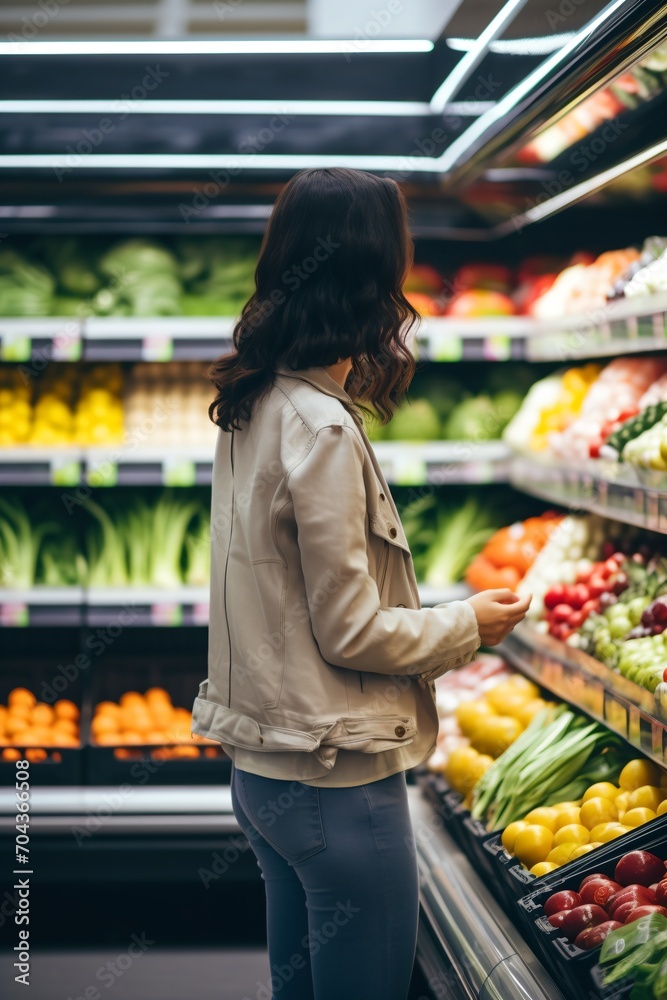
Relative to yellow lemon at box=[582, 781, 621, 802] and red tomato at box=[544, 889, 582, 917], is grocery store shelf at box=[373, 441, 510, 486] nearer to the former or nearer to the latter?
yellow lemon at box=[582, 781, 621, 802]

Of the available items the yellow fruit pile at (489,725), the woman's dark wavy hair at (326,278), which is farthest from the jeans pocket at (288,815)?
the yellow fruit pile at (489,725)

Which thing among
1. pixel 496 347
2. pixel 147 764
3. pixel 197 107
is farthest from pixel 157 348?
pixel 147 764

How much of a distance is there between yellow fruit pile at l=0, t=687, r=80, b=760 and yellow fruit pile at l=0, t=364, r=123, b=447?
975mm

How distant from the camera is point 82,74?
311 cm

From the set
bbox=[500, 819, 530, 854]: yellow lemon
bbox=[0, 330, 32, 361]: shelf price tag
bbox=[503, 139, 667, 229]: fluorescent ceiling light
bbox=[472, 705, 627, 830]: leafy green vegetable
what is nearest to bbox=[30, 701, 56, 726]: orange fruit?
bbox=[0, 330, 32, 361]: shelf price tag

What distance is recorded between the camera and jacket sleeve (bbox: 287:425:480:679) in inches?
54.3

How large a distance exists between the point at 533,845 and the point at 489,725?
2.46ft

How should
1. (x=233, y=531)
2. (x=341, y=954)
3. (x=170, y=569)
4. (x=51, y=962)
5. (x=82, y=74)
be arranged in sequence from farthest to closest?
(x=170, y=569)
(x=82, y=74)
(x=51, y=962)
(x=233, y=531)
(x=341, y=954)

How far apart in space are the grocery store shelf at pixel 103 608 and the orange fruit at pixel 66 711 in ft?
1.10

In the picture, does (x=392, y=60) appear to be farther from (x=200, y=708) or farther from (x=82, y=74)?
(x=200, y=708)

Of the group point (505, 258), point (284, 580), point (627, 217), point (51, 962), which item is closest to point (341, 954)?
point (284, 580)

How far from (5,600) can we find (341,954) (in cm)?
241

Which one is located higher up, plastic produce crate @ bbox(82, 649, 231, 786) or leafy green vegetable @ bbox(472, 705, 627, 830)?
leafy green vegetable @ bbox(472, 705, 627, 830)

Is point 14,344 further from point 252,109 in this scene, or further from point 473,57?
point 473,57
